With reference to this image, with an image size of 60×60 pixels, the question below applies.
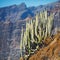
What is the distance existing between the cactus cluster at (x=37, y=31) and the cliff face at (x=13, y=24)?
126mm

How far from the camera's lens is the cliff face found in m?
5.46

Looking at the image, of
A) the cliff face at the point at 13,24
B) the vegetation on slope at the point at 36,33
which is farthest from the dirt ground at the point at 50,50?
the cliff face at the point at 13,24

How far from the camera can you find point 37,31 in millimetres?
5328

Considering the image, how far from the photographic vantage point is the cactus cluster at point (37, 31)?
530cm

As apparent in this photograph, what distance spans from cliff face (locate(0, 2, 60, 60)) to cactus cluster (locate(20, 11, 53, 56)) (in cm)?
13

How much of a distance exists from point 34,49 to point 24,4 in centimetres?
102

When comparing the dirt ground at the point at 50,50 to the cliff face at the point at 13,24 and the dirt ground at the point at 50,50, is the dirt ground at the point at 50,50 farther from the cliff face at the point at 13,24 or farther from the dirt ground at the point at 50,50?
the cliff face at the point at 13,24

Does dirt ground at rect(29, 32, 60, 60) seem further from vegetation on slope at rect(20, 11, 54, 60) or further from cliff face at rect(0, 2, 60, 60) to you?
cliff face at rect(0, 2, 60, 60)

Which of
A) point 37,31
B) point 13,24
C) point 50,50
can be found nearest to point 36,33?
point 37,31

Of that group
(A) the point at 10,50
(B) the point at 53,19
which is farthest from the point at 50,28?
(A) the point at 10,50

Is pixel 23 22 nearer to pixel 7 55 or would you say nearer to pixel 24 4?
pixel 24 4

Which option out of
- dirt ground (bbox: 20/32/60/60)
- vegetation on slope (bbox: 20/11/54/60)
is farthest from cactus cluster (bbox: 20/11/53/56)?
dirt ground (bbox: 20/32/60/60)

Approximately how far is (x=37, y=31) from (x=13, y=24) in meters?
0.61

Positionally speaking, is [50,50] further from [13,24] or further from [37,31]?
[13,24]
